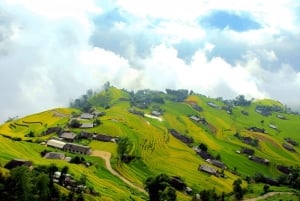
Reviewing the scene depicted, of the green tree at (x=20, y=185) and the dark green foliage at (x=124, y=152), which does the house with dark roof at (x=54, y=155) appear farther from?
the green tree at (x=20, y=185)

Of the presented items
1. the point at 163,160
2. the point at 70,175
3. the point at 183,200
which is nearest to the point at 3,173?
the point at 70,175

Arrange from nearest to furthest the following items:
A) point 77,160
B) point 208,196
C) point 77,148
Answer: point 208,196 → point 77,160 → point 77,148

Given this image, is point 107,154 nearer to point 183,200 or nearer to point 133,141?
point 133,141

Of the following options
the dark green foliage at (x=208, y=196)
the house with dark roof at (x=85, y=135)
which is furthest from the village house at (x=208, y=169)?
the house with dark roof at (x=85, y=135)

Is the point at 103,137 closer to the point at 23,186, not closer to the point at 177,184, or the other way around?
the point at 177,184

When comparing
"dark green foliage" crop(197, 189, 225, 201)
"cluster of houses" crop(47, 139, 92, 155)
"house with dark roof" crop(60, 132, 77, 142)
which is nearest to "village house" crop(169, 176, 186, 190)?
"dark green foliage" crop(197, 189, 225, 201)

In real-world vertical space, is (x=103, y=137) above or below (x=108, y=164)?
above

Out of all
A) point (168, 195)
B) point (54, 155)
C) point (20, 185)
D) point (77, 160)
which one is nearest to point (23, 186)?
point (20, 185)

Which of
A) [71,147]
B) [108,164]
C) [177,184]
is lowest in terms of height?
[177,184]
